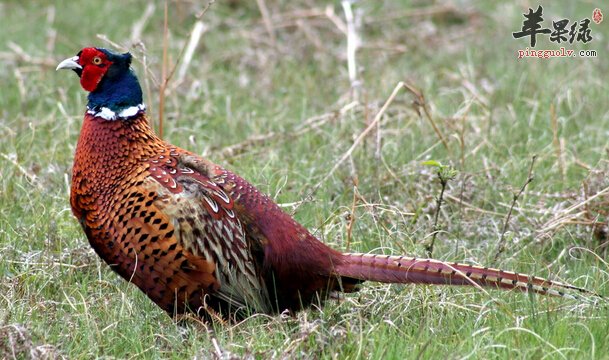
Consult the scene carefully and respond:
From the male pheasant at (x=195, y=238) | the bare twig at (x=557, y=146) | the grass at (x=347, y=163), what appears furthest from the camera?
the bare twig at (x=557, y=146)

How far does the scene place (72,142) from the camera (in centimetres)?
569

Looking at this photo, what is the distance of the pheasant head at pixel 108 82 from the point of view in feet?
13.3

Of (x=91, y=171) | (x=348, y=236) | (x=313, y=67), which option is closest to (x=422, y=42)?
(x=313, y=67)

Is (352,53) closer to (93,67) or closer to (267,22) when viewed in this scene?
(267,22)

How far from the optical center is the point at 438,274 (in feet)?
12.2

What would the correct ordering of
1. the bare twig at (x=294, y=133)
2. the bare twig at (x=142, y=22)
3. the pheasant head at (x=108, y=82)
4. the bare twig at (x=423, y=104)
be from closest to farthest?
the pheasant head at (x=108, y=82) → the bare twig at (x=423, y=104) → the bare twig at (x=294, y=133) → the bare twig at (x=142, y=22)

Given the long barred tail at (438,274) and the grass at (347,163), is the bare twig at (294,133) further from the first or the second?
the long barred tail at (438,274)

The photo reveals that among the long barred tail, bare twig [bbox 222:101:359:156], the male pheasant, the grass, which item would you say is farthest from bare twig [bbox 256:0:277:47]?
the long barred tail

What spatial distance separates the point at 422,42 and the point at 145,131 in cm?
425

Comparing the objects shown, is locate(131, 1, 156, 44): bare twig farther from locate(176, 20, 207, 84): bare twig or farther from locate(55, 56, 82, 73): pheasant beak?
locate(55, 56, 82, 73): pheasant beak

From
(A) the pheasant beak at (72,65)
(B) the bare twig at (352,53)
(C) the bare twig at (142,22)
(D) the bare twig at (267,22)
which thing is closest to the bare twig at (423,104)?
(B) the bare twig at (352,53)

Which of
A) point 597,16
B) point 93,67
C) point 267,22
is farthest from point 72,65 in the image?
point 597,16

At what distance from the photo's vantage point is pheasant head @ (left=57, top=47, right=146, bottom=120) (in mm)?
4055

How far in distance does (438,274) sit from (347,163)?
1630mm
